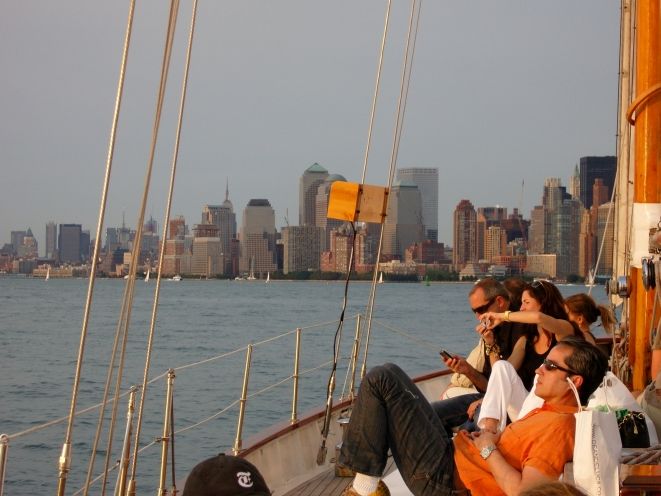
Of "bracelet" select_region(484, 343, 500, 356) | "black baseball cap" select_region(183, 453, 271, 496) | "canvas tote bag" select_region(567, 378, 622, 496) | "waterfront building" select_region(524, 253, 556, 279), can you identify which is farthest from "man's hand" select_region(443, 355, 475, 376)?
"waterfront building" select_region(524, 253, 556, 279)

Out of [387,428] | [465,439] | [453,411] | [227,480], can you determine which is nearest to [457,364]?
[453,411]

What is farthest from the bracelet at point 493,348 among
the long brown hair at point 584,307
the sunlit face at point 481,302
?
the long brown hair at point 584,307

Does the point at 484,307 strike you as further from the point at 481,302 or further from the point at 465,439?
the point at 465,439

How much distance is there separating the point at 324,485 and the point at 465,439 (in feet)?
5.40

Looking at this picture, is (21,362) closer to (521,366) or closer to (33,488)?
(33,488)

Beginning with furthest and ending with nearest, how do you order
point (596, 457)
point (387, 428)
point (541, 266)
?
point (541, 266), point (387, 428), point (596, 457)

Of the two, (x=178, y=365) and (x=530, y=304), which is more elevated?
(x=530, y=304)

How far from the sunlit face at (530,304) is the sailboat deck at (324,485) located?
40.7 inches

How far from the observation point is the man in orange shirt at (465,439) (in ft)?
10.7

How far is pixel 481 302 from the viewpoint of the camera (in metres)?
5.05

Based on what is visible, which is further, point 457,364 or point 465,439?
point 457,364

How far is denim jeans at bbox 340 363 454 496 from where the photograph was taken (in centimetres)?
374

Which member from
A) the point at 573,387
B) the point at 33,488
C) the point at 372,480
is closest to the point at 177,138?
the point at 372,480

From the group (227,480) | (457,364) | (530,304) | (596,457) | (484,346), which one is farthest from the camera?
(484,346)
